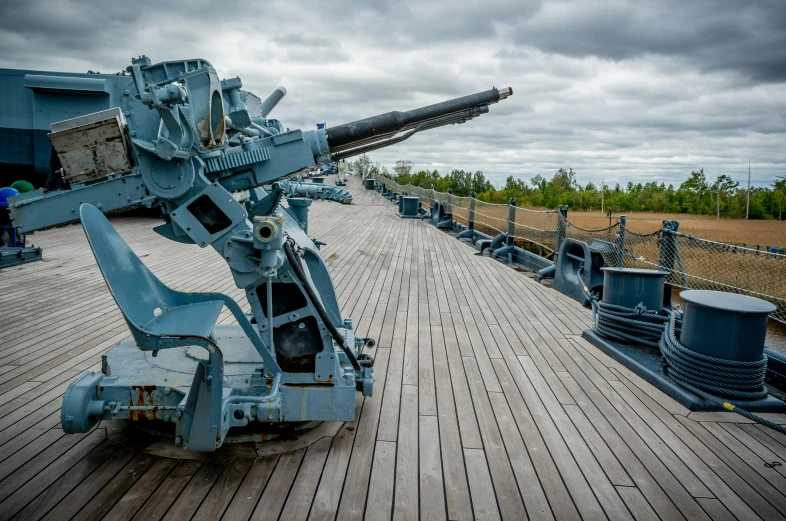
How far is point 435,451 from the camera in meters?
3.00

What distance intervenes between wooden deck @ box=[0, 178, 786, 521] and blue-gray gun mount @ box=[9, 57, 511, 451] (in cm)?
26

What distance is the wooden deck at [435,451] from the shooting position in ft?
→ 8.21

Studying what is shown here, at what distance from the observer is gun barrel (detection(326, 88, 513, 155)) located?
3395 millimetres

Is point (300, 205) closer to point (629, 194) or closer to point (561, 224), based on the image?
point (561, 224)

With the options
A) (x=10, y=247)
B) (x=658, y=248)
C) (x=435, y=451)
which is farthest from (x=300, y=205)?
(x=435, y=451)

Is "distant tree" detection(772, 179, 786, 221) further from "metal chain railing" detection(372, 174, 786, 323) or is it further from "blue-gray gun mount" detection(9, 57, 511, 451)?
"blue-gray gun mount" detection(9, 57, 511, 451)

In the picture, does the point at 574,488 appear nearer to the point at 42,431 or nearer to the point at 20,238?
the point at 42,431

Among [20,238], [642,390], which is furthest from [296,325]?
[20,238]

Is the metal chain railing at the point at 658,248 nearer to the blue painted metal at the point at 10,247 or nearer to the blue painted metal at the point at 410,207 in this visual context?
the blue painted metal at the point at 410,207

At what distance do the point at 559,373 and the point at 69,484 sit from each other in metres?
3.47

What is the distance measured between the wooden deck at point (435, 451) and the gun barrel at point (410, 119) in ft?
6.04

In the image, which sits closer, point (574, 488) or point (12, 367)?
point (574, 488)

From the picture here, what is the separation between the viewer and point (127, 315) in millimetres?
2256

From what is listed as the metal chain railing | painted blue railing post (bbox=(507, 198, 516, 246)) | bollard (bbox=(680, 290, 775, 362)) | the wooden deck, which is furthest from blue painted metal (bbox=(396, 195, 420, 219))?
bollard (bbox=(680, 290, 775, 362))
